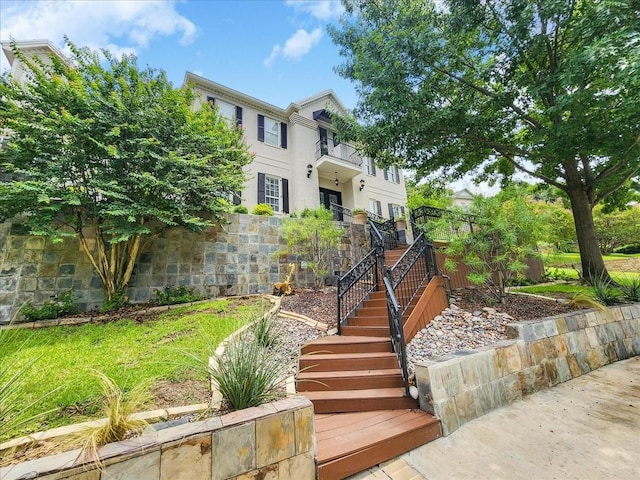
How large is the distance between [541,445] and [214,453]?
2.98 m

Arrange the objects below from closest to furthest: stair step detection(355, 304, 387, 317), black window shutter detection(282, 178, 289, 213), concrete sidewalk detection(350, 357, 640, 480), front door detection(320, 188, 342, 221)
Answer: concrete sidewalk detection(350, 357, 640, 480), stair step detection(355, 304, 387, 317), black window shutter detection(282, 178, 289, 213), front door detection(320, 188, 342, 221)

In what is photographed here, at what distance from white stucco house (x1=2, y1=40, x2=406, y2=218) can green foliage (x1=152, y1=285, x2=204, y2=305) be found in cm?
428

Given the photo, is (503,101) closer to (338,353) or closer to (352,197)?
(338,353)

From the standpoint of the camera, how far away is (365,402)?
9.65 ft

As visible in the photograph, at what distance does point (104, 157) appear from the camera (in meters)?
5.40

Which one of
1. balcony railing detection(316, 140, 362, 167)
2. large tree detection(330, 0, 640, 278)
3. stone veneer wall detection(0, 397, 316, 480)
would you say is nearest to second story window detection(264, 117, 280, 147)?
balcony railing detection(316, 140, 362, 167)

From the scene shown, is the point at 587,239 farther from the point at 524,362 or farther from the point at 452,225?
the point at 524,362

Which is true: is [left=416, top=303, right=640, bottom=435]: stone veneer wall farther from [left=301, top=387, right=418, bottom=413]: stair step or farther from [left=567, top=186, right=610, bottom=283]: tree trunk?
[left=567, top=186, right=610, bottom=283]: tree trunk

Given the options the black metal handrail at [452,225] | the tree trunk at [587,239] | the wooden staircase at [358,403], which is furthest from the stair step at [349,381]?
Result: the tree trunk at [587,239]

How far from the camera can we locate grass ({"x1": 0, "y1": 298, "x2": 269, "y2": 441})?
2383mm

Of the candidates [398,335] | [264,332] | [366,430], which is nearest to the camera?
[366,430]

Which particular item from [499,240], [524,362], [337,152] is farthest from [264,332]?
[337,152]

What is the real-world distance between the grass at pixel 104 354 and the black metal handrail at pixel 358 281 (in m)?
1.80

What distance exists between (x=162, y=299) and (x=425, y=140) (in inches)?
319
